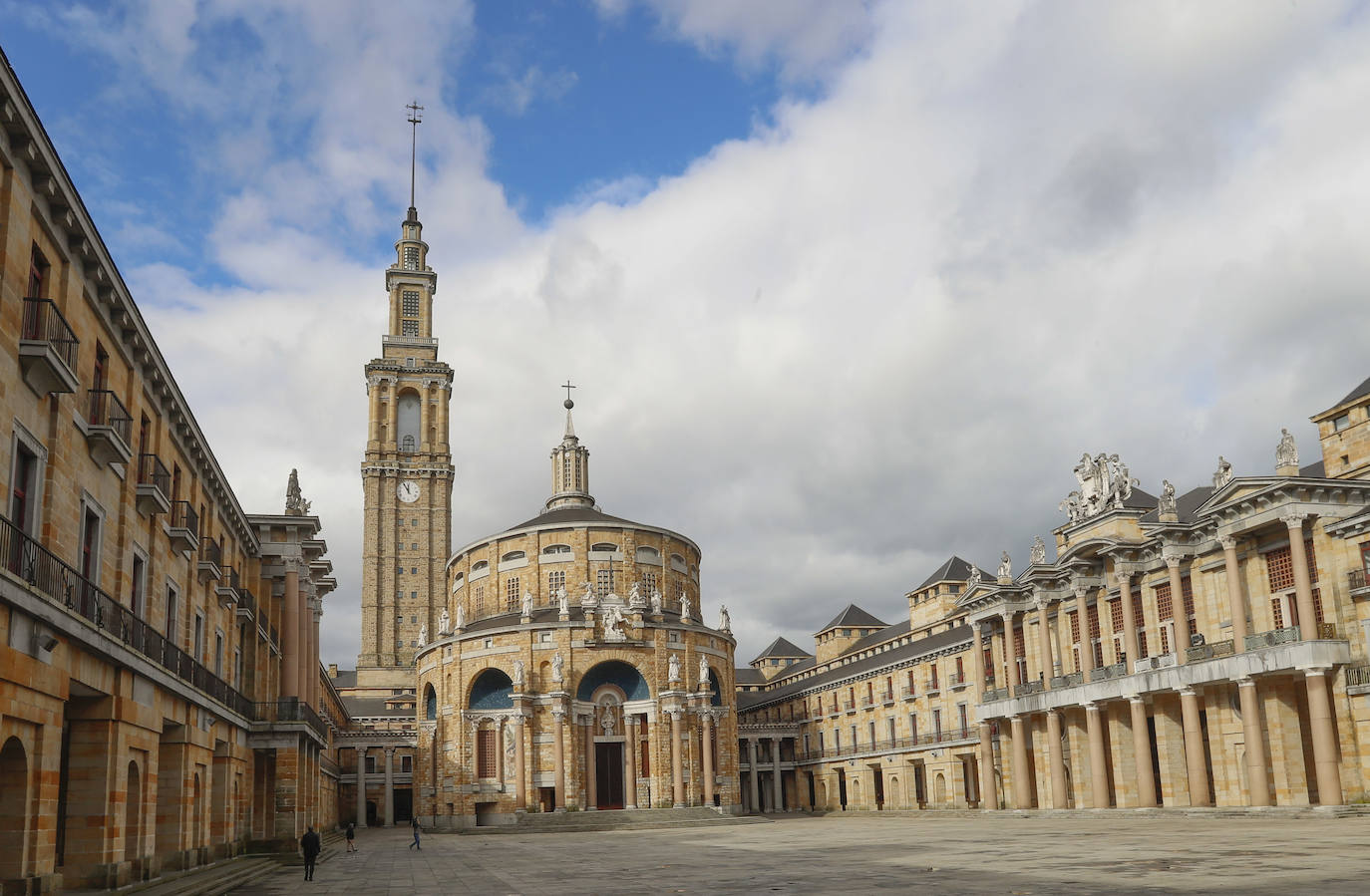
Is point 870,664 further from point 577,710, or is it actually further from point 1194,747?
point 1194,747

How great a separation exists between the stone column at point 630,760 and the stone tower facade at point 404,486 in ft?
128

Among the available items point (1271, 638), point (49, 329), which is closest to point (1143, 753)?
point (1271, 638)

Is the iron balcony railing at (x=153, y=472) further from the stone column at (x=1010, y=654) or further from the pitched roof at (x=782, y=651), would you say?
the pitched roof at (x=782, y=651)

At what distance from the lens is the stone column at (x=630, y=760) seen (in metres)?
65.5

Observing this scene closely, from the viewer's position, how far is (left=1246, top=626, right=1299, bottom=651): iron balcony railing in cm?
3697

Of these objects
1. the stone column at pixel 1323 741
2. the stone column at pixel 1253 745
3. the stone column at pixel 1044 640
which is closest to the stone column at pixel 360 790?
the stone column at pixel 1044 640

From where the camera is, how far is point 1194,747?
41.2 metres

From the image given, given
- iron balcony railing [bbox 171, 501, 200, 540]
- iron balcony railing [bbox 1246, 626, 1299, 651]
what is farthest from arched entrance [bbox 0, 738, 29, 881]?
iron balcony railing [bbox 1246, 626, 1299, 651]

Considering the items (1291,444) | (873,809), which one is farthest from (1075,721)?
(873,809)

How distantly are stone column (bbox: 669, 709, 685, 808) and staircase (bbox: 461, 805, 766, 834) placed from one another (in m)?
1.57

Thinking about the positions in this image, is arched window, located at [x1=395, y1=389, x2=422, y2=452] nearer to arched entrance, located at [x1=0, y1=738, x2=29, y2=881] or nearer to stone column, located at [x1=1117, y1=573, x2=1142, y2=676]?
stone column, located at [x1=1117, y1=573, x2=1142, y2=676]

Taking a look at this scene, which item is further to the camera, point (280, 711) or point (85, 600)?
point (280, 711)

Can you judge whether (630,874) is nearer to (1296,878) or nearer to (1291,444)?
(1296,878)

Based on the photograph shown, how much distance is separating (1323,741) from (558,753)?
3902 cm
